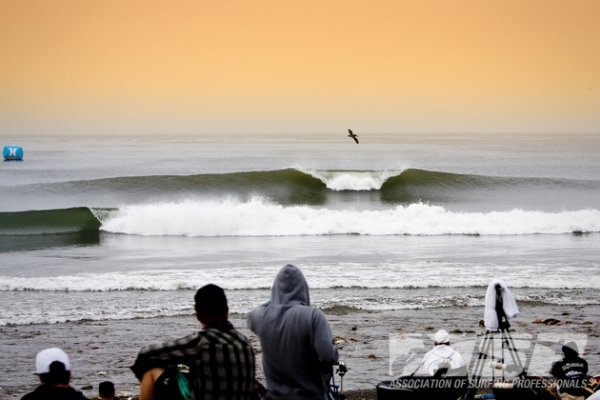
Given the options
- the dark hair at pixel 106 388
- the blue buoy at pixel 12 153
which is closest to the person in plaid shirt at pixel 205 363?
the dark hair at pixel 106 388

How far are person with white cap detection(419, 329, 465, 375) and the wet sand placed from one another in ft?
5.76

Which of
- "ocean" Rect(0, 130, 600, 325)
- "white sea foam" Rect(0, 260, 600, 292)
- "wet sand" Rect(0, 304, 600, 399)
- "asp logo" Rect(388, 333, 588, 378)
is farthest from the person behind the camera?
"white sea foam" Rect(0, 260, 600, 292)

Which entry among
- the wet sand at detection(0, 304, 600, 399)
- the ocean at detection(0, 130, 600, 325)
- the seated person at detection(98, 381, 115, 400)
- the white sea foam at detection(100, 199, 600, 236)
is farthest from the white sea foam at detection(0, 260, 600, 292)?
the seated person at detection(98, 381, 115, 400)

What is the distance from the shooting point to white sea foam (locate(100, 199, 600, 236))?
78.7 feet

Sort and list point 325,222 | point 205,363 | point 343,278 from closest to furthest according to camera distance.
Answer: point 205,363 < point 343,278 < point 325,222

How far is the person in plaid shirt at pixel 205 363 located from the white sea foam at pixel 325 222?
20307 millimetres

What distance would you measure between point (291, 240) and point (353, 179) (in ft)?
45.3

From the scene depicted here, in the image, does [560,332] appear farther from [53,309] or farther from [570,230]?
[570,230]

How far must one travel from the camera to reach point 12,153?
2498 inches

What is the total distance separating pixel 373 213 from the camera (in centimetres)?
2669

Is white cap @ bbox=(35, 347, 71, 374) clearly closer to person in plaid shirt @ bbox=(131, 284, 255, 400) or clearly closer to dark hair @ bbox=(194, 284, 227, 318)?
person in plaid shirt @ bbox=(131, 284, 255, 400)

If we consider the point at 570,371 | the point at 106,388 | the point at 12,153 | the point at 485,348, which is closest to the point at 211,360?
the point at 106,388

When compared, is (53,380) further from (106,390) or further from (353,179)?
(353,179)

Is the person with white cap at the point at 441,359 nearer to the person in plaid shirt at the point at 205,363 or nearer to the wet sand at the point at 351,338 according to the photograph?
the wet sand at the point at 351,338
